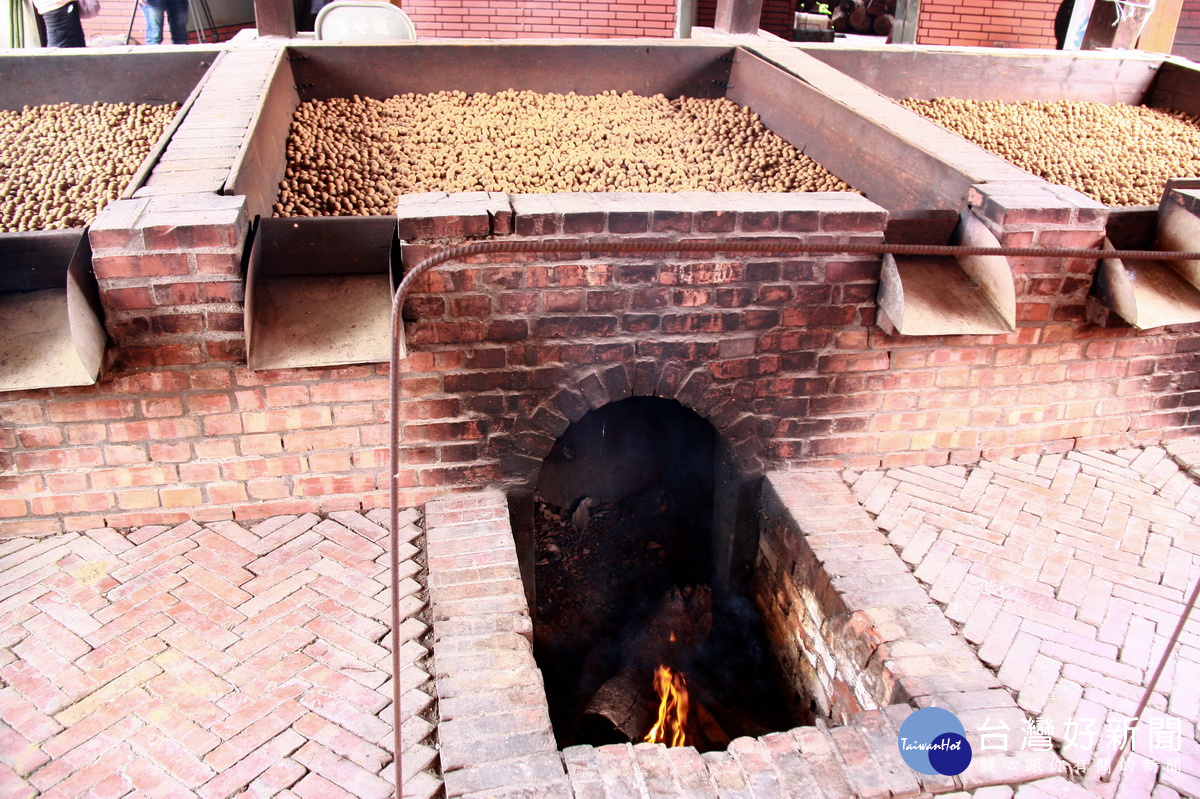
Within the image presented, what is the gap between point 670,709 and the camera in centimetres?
314

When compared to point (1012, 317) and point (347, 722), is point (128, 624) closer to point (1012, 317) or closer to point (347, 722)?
point (347, 722)

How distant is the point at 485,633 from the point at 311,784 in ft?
2.11

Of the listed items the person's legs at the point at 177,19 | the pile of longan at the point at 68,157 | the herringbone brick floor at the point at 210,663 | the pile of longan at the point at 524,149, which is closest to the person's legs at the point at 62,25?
the person's legs at the point at 177,19

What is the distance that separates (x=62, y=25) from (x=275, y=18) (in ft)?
9.40

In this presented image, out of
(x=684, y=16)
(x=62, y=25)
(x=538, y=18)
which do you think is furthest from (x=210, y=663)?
(x=538, y=18)

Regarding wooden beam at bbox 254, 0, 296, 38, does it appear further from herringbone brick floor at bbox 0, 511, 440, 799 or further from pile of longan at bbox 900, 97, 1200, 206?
pile of longan at bbox 900, 97, 1200, 206

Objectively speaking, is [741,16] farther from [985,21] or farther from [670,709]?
[985,21]

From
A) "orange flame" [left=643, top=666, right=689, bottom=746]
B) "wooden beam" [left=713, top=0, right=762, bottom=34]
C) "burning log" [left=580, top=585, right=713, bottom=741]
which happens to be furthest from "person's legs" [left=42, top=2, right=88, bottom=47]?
"orange flame" [left=643, top=666, right=689, bottom=746]

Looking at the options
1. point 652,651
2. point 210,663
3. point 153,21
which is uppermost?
point 153,21

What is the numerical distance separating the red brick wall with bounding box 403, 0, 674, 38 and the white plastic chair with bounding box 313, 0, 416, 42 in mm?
3241

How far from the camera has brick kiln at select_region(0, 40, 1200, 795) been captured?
2689 mm

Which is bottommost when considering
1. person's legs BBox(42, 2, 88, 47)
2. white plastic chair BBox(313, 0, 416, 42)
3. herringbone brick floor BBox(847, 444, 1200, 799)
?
herringbone brick floor BBox(847, 444, 1200, 799)

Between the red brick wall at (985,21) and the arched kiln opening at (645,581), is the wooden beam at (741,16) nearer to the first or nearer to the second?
the arched kiln opening at (645,581)

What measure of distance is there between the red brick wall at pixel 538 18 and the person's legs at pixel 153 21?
226 cm
